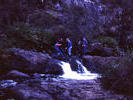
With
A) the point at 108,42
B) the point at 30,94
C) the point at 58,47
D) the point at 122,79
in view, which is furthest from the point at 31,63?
the point at 108,42

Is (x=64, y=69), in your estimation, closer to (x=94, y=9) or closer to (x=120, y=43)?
(x=120, y=43)

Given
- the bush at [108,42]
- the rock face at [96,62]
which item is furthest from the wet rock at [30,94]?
the bush at [108,42]

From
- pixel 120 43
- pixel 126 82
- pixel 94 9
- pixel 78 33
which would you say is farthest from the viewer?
pixel 94 9

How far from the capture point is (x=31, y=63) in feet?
33.0

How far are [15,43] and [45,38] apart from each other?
3315 mm

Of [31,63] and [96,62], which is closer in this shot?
[31,63]

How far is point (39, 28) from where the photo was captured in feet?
57.2

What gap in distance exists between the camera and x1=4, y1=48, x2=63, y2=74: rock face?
32.1 feet

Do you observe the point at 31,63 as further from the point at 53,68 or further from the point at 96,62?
the point at 96,62

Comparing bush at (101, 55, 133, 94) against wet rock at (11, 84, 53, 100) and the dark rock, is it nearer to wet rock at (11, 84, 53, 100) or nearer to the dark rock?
wet rock at (11, 84, 53, 100)

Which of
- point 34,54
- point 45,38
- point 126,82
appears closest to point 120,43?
point 45,38

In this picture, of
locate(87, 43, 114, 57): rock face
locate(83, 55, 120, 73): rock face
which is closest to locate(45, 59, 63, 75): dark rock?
locate(83, 55, 120, 73): rock face

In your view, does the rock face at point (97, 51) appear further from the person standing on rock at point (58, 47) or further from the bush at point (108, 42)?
the person standing on rock at point (58, 47)

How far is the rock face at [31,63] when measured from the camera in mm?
9797
